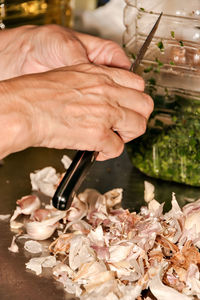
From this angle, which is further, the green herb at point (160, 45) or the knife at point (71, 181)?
the green herb at point (160, 45)

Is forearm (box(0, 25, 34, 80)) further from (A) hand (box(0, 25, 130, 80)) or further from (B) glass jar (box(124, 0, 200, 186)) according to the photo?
(B) glass jar (box(124, 0, 200, 186))

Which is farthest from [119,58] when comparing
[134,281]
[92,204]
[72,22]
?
[72,22]

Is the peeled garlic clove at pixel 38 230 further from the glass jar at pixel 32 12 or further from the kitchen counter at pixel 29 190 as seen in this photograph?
the glass jar at pixel 32 12

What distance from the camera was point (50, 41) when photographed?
882 millimetres

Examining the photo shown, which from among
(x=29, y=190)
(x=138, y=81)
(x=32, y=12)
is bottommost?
(x=29, y=190)

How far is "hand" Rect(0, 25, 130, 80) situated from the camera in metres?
0.85

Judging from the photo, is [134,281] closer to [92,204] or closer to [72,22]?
[92,204]

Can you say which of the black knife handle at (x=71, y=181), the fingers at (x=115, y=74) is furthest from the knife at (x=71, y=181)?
the fingers at (x=115, y=74)

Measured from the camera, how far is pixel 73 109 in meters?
0.66

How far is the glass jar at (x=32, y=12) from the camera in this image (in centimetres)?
121

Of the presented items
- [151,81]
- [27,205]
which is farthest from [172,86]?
[27,205]

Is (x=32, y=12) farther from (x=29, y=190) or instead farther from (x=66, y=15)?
(x=29, y=190)

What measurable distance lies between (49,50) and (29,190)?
0.24m

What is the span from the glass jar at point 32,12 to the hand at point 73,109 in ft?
1.77
